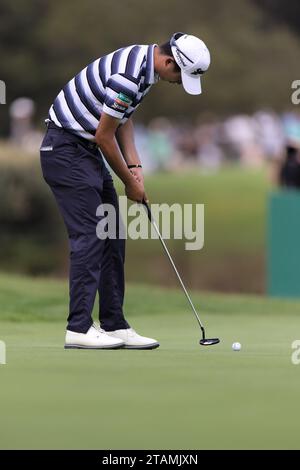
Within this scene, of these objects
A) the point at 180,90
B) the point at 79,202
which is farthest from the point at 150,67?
the point at 180,90

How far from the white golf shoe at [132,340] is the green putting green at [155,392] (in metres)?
0.13

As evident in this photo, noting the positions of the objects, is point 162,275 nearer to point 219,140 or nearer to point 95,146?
point 219,140

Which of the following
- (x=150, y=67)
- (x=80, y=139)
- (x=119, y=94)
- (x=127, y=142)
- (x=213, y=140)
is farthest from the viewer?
(x=213, y=140)

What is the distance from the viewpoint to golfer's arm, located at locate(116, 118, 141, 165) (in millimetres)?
8008

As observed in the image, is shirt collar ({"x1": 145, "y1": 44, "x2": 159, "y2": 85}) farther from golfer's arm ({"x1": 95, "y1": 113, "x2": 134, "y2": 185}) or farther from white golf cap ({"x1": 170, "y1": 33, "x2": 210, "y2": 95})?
golfer's arm ({"x1": 95, "y1": 113, "x2": 134, "y2": 185})

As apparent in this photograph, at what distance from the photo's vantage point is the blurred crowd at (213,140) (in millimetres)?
32844

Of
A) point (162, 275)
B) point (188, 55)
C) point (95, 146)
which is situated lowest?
point (95, 146)

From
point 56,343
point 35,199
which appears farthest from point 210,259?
point 56,343

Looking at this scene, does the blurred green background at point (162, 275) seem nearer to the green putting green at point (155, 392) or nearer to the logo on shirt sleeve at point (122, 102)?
the green putting green at point (155, 392)

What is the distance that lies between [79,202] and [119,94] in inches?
28.5

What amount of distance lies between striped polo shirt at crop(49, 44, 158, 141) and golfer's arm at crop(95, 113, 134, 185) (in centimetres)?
6

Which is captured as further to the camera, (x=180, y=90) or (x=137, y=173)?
(x=180, y=90)

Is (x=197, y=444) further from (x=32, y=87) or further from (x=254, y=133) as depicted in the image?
(x=254, y=133)

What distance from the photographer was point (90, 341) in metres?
7.58
